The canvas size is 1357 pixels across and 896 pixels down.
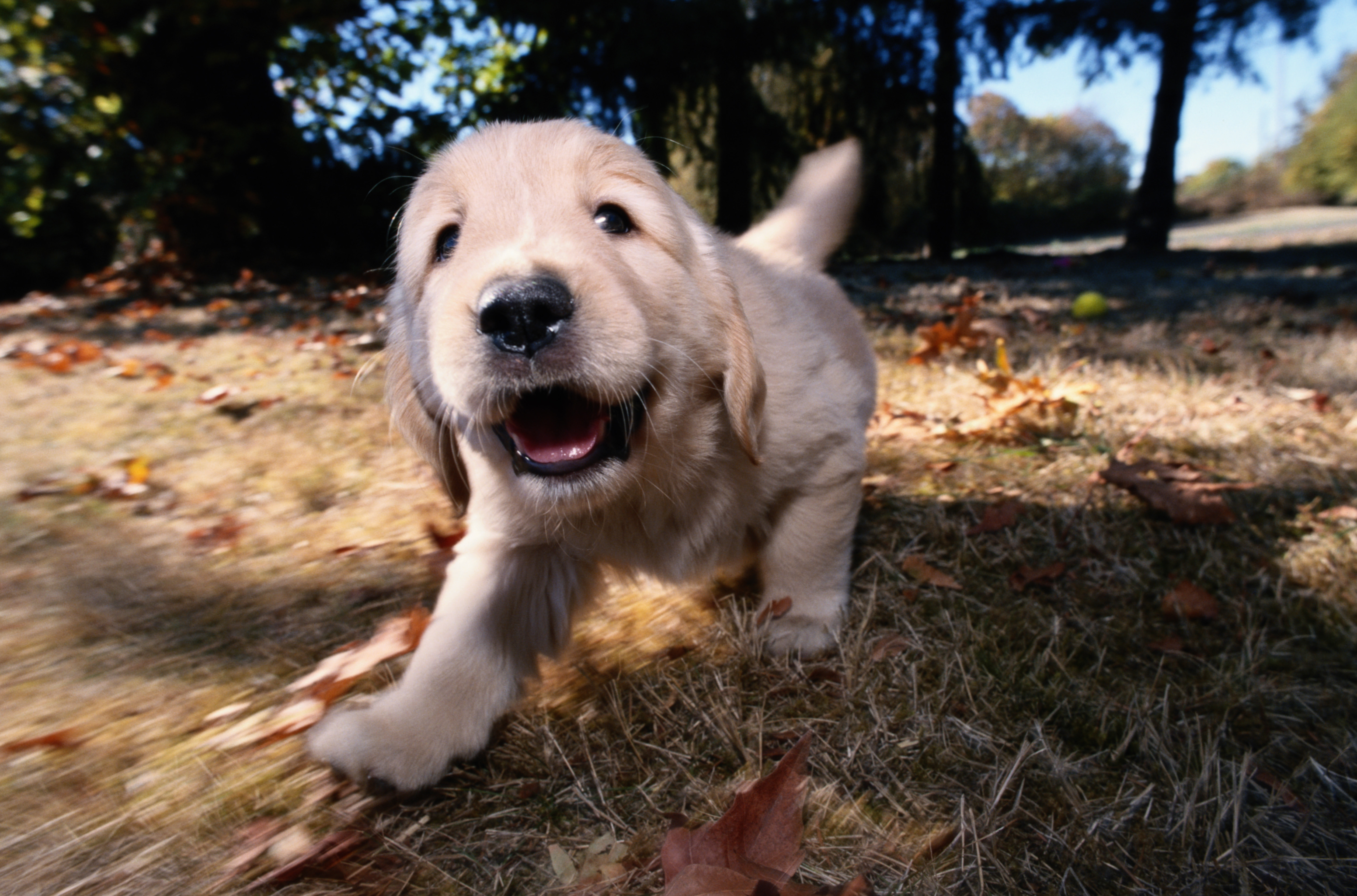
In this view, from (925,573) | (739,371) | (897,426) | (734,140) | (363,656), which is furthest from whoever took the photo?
(734,140)

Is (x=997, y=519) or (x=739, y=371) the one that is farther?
(x=997, y=519)

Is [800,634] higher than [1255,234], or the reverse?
[800,634]

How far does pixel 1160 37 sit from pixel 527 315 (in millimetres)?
12804

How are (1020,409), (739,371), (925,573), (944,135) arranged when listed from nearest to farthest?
(739,371) → (925,573) → (1020,409) → (944,135)

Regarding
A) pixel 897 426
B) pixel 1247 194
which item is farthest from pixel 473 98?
pixel 1247 194

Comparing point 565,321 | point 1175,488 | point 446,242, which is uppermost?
point 446,242

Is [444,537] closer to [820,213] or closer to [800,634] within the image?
[800,634]

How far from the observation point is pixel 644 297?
1452 millimetres

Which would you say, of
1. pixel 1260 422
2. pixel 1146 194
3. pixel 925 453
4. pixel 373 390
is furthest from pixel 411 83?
pixel 1146 194

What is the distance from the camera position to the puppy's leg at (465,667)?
132cm

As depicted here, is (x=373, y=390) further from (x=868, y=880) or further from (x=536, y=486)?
(x=868, y=880)

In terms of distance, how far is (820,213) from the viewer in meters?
3.11

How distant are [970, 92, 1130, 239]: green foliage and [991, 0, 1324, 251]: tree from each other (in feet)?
38.7

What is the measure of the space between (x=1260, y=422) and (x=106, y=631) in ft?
12.1
